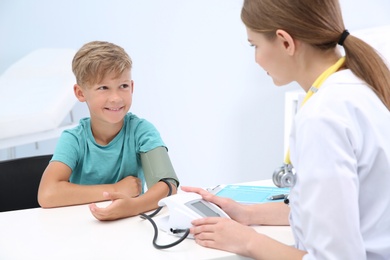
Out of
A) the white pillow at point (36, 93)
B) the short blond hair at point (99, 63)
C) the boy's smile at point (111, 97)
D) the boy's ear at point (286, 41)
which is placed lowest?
the white pillow at point (36, 93)

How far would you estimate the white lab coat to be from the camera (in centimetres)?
104

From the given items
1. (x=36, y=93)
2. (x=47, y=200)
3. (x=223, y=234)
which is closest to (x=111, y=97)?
(x=47, y=200)

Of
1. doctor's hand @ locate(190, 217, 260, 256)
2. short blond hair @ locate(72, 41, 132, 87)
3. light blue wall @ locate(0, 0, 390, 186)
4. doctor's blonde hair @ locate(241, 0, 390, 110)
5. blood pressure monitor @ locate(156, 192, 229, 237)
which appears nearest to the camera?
doctor's blonde hair @ locate(241, 0, 390, 110)

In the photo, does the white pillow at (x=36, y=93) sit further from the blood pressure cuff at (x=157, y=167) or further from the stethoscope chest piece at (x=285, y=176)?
the stethoscope chest piece at (x=285, y=176)

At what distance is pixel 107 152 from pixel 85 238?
1.55 feet

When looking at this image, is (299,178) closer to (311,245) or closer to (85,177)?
(311,245)

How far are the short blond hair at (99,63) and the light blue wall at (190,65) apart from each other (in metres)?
1.86

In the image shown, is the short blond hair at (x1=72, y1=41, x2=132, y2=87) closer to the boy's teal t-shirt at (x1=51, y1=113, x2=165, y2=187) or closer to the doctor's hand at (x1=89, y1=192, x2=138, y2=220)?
the boy's teal t-shirt at (x1=51, y1=113, x2=165, y2=187)

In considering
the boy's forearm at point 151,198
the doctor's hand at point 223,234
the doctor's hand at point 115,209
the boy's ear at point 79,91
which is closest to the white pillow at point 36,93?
the boy's ear at point 79,91

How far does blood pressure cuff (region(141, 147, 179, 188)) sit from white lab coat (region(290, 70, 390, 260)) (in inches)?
24.5

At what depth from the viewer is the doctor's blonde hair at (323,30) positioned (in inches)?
44.9

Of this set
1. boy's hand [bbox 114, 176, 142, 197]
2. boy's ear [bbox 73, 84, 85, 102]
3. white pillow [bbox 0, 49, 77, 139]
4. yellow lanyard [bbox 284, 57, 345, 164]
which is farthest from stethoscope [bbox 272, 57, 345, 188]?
white pillow [bbox 0, 49, 77, 139]

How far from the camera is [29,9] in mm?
3580

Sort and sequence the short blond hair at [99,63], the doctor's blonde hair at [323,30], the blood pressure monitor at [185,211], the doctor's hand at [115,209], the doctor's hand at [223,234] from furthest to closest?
the short blond hair at [99,63] → the doctor's hand at [115,209] → the blood pressure monitor at [185,211] → the doctor's hand at [223,234] → the doctor's blonde hair at [323,30]
